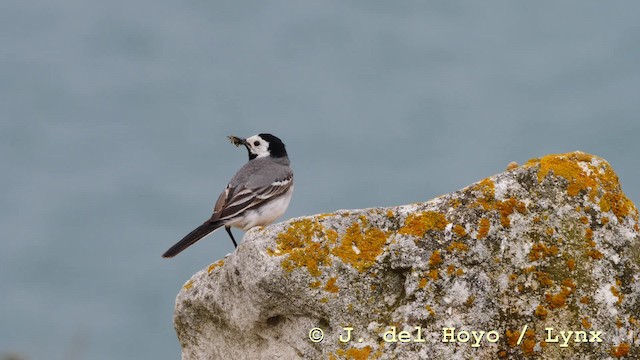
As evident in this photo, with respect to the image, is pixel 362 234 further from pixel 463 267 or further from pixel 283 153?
pixel 283 153

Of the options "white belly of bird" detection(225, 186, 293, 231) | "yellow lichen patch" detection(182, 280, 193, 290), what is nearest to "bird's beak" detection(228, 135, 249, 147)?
"white belly of bird" detection(225, 186, 293, 231)

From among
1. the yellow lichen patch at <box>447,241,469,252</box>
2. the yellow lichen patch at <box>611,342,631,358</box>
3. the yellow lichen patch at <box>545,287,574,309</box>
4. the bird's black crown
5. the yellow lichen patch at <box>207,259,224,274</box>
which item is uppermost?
the bird's black crown

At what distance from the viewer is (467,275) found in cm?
654

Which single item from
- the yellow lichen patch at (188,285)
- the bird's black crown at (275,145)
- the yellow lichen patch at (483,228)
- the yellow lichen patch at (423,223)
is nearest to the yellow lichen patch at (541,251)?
the yellow lichen patch at (483,228)

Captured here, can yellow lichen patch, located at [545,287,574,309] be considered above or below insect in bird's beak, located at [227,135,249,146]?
below

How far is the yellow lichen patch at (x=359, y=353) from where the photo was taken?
6543mm

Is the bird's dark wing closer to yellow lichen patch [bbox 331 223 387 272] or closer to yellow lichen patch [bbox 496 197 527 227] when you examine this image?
yellow lichen patch [bbox 331 223 387 272]

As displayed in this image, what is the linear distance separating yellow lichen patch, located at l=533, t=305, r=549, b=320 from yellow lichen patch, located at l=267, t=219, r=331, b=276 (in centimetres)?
153

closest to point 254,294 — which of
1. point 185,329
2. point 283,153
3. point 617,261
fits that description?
point 185,329

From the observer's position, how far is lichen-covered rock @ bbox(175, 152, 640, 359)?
650 centimetres

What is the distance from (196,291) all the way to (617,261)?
11.3 feet

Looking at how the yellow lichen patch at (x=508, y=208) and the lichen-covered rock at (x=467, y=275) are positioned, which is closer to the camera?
the lichen-covered rock at (x=467, y=275)

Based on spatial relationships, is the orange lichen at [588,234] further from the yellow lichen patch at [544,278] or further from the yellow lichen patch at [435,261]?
the yellow lichen patch at [435,261]

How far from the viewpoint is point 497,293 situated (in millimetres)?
6531
